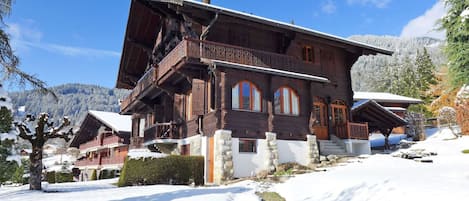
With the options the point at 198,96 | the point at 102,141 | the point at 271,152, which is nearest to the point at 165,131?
the point at 198,96

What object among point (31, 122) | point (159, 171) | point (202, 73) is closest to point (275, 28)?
point (202, 73)

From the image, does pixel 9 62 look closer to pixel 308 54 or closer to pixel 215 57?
pixel 215 57

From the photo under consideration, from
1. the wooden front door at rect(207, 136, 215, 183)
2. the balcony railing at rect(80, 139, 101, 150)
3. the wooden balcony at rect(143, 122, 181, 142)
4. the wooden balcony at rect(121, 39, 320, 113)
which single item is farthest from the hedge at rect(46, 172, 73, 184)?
the wooden front door at rect(207, 136, 215, 183)

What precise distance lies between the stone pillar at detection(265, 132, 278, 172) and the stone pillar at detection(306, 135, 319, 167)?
2213mm

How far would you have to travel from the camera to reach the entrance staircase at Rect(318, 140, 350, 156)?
19.4 m

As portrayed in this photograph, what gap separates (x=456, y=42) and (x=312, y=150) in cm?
1089

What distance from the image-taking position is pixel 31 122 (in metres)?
15.8

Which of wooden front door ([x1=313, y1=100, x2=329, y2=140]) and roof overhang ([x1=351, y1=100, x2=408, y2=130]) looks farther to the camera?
roof overhang ([x1=351, y1=100, x2=408, y2=130])

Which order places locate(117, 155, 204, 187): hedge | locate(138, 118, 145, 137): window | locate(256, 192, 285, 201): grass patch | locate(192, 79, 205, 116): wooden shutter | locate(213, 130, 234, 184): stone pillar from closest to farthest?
locate(256, 192, 285, 201): grass patch
locate(117, 155, 204, 187): hedge
locate(213, 130, 234, 184): stone pillar
locate(192, 79, 205, 116): wooden shutter
locate(138, 118, 145, 137): window

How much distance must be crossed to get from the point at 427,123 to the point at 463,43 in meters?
15.8

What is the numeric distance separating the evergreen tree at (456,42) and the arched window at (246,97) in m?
11.6

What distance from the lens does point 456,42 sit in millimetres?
20484

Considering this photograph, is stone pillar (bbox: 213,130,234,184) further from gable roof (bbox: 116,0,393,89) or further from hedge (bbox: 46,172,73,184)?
hedge (bbox: 46,172,73,184)

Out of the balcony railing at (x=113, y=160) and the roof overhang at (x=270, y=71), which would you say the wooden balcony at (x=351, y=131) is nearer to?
the roof overhang at (x=270, y=71)
